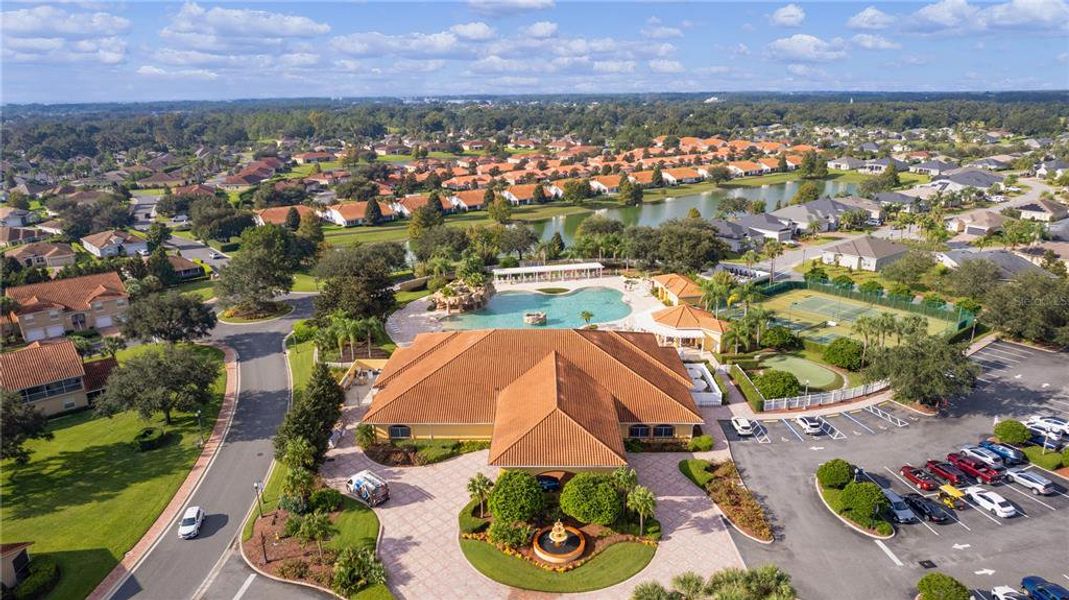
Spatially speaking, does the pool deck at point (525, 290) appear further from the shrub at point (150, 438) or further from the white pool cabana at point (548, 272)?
the shrub at point (150, 438)

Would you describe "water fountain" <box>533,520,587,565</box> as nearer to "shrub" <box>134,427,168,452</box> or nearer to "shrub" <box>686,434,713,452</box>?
"shrub" <box>686,434,713,452</box>

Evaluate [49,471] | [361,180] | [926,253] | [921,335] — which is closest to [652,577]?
[921,335]

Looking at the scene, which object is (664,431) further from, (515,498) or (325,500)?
(325,500)

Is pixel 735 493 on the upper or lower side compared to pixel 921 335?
lower

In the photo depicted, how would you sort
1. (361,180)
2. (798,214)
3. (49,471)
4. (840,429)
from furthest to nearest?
(361,180) < (798,214) < (840,429) < (49,471)

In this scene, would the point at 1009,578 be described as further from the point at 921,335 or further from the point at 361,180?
the point at 361,180

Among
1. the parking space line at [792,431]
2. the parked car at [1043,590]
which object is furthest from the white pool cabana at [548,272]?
the parked car at [1043,590]

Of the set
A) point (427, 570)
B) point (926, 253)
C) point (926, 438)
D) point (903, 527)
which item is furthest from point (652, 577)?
point (926, 253)

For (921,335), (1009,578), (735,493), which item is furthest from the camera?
(921,335)

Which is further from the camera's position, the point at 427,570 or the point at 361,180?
the point at 361,180
